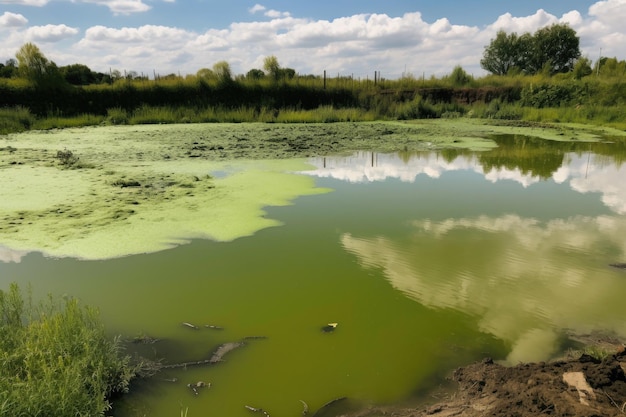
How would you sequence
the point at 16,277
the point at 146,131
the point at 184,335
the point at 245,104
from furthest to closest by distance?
the point at 245,104
the point at 146,131
the point at 16,277
the point at 184,335

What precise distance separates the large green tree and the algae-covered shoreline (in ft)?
94.4

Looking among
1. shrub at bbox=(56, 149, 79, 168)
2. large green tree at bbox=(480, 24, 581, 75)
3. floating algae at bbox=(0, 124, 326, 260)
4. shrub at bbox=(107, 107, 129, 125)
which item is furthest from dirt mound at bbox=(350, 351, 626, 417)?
large green tree at bbox=(480, 24, 581, 75)

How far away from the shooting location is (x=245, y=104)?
15789 millimetres

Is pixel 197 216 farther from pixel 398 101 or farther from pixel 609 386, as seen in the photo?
pixel 398 101

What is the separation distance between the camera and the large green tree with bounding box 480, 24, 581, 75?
34.5 meters

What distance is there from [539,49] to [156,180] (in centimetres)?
3854

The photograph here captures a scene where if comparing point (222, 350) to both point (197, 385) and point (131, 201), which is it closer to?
point (197, 385)

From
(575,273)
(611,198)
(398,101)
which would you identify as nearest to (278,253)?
(575,273)

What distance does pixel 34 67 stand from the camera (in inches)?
549

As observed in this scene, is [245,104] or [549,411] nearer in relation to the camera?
[549,411]

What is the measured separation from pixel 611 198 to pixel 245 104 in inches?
511

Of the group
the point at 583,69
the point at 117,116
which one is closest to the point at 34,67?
the point at 117,116

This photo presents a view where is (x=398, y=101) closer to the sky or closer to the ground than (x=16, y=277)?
closer to the sky

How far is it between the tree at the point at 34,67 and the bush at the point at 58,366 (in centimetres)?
1461
